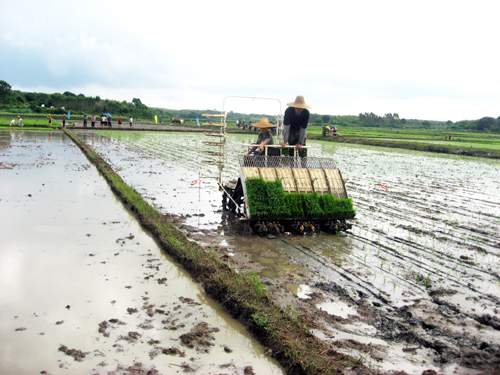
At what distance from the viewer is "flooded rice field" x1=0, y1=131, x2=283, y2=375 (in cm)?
434

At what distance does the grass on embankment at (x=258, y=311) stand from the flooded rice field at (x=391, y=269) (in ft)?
0.96

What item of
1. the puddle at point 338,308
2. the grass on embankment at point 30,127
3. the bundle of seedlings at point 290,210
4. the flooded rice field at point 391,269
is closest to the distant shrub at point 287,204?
the bundle of seedlings at point 290,210

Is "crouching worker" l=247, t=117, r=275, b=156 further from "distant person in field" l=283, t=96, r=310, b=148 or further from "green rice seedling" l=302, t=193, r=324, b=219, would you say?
"green rice seedling" l=302, t=193, r=324, b=219

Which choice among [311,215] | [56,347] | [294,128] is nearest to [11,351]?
[56,347]

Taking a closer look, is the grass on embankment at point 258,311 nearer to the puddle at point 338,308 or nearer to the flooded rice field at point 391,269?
the flooded rice field at point 391,269

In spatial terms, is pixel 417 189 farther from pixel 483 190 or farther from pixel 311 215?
pixel 311 215

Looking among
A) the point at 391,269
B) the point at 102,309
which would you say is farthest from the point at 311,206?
the point at 102,309

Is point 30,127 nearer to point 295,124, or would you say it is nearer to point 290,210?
point 295,124

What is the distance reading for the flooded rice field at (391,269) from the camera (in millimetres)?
4777

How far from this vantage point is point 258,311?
17.1 ft

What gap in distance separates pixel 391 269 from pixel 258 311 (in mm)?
2746

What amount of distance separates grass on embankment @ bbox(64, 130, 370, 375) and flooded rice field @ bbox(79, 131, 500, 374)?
0.29m

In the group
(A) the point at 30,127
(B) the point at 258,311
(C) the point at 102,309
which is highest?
(A) the point at 30,127

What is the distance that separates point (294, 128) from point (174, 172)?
8.76 metres
